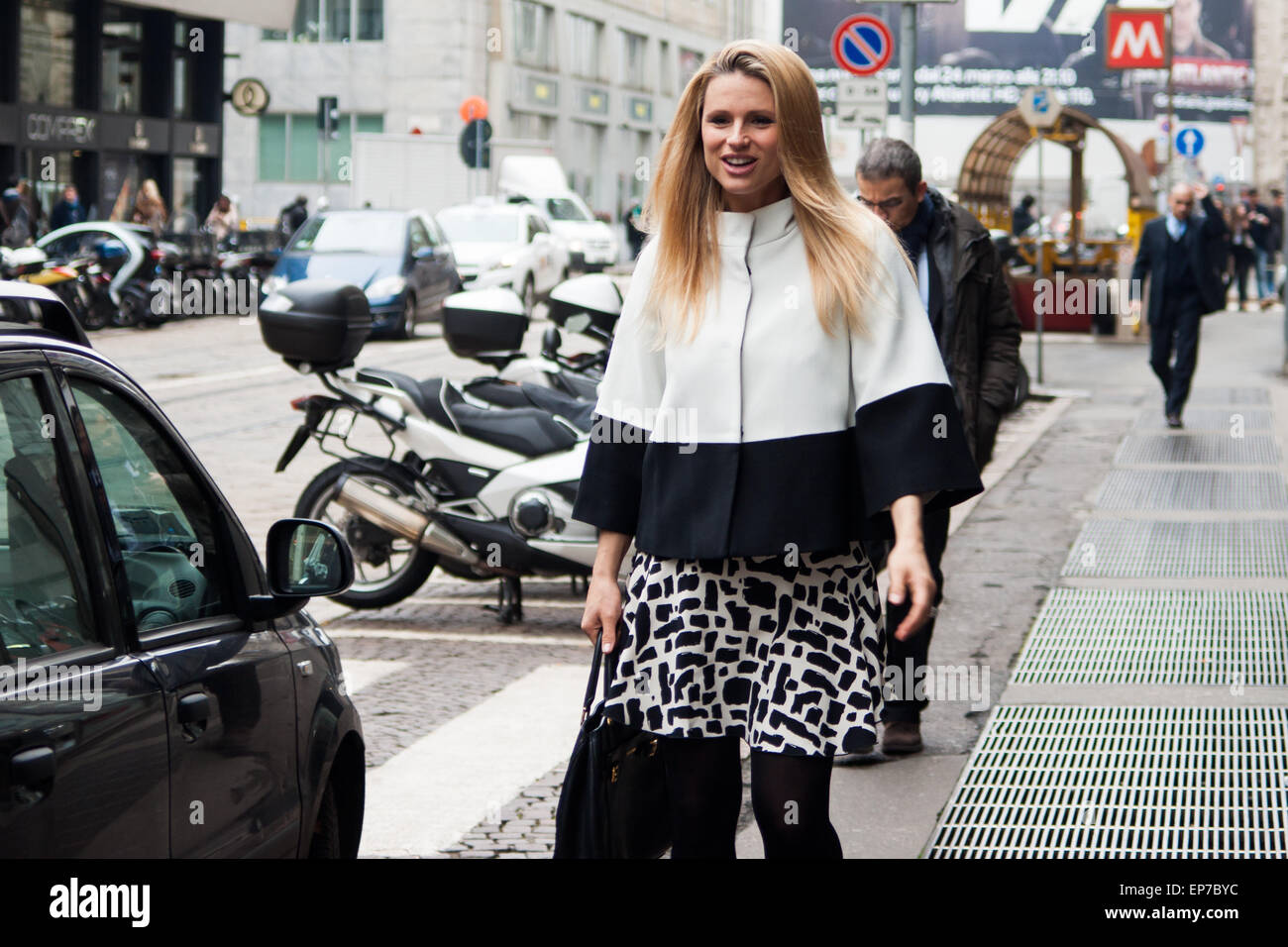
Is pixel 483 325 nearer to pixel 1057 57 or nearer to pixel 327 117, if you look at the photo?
pixel 327 117

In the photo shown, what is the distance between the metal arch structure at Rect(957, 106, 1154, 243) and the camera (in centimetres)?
2481

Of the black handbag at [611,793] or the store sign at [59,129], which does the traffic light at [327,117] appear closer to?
the store sign at [59,129]

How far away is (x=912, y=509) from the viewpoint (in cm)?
321

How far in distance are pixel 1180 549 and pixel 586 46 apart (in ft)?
167

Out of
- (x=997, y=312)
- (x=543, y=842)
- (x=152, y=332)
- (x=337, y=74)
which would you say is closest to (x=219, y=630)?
(x=543, y=842)

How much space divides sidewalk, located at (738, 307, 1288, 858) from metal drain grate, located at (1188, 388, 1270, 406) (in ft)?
11.1

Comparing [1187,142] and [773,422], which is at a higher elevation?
[1187,142]

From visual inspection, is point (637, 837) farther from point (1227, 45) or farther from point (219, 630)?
point (1227, 45)

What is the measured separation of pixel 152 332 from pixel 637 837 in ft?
70.1

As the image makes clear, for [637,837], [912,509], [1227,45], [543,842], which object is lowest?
[543,842]

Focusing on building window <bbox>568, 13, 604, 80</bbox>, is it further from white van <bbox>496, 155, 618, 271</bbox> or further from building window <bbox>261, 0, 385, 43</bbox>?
white van <bbox>496, 155, 618, 271</bbox>

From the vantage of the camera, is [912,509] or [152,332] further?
[152,332]

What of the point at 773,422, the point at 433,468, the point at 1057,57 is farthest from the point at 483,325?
the point at 1057,57

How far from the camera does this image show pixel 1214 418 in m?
16.2
